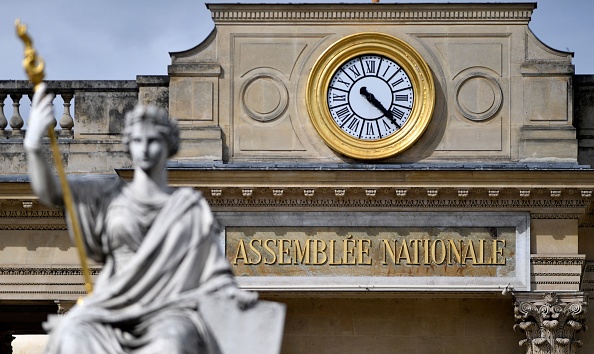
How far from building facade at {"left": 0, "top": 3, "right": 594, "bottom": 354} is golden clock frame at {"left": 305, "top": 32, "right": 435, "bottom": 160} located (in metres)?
0.04

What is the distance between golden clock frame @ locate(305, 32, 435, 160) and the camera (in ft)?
133

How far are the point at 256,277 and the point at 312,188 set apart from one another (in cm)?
204

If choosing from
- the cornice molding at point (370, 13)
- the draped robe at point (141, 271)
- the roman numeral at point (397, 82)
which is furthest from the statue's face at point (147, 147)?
the cornice molding at point (370, 13)

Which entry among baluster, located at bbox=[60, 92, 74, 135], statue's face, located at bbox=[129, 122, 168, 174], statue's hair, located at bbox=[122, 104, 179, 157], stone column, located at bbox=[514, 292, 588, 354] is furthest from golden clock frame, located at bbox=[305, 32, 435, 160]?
statue's face, located at bbox=[129, 122, 168, 174]

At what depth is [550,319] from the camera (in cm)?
4022

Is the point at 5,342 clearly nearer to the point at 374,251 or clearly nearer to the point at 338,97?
the point at 374,251

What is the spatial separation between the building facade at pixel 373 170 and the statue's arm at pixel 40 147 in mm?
27267

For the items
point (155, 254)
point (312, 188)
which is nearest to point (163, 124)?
point (155, 254)

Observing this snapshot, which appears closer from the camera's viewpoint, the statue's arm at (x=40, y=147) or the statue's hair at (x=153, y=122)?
the statue's arm at (x=40, y=147)

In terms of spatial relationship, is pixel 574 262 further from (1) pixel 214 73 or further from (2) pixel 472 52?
(1) pixel 214 73

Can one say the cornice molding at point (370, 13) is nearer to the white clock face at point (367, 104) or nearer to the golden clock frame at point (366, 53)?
the golden clock frame at point (366, 53)

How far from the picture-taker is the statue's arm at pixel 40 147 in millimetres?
12359

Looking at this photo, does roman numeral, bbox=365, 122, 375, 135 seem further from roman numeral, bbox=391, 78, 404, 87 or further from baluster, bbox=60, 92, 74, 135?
baluster, bbox=60, 92, 74, 135

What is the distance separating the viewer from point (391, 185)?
4009 centimetres
